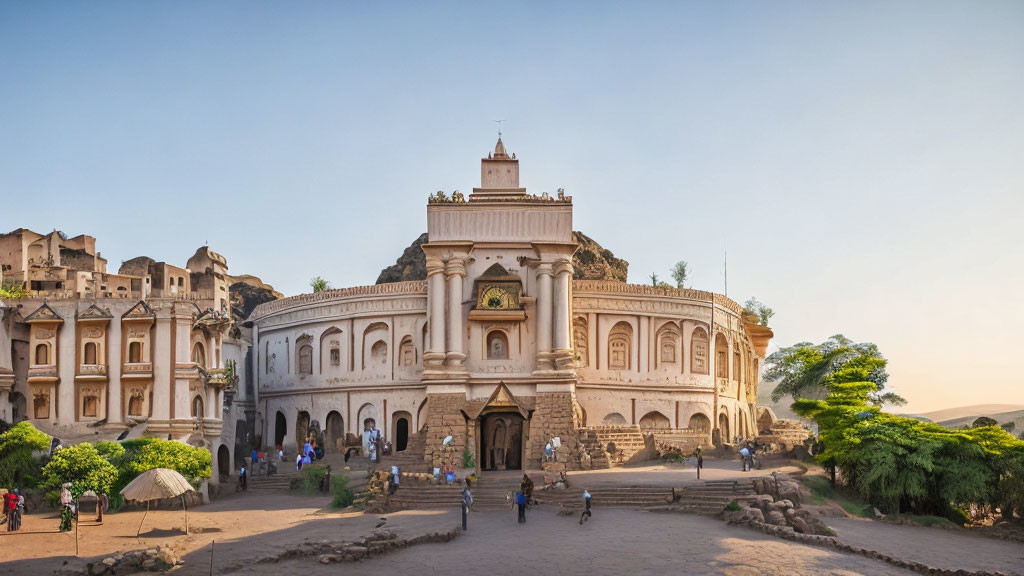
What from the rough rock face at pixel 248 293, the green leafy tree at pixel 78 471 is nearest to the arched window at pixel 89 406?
the green leafy tree at pixel 78 471

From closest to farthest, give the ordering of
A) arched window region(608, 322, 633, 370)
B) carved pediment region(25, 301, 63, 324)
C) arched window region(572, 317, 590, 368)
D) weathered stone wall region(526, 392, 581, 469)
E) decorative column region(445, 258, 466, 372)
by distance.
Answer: carved pediment region(25, 301, 63, 324), weathered stone wall region(526, 392, 581, 469), decorative column region(445, 258, 466, 372), arched window region(572, 317, 590, 368), arched window region(608, 322, 633, 370)

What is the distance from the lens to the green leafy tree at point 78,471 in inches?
1229

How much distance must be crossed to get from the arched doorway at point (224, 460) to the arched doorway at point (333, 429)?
5939 mm

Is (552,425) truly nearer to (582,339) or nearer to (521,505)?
(582,339)

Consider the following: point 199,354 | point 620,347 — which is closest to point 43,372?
point 199,354

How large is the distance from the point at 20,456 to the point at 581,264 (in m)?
40.9

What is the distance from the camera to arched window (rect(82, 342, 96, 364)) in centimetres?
3662

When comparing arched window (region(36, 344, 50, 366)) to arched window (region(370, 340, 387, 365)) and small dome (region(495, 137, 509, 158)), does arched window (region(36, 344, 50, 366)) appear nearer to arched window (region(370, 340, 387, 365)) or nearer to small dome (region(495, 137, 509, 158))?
arched window (region(370, 340, 387, 365))

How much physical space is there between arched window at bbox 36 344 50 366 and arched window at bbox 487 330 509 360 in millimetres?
18172

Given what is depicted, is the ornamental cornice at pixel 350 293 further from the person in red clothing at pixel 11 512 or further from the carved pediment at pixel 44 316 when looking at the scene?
the person in red clothing at pixel 11 512

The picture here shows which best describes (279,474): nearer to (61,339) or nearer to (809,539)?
(61,339)

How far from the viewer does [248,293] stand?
72688 millimetres

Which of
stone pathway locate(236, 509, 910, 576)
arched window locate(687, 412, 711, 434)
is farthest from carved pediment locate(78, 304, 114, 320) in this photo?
arched window locate(687, 412, 711, 434)

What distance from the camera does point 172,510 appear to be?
32625mm
